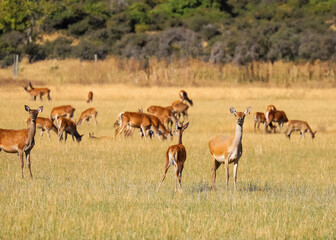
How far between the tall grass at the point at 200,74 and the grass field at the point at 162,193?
58.2 ft

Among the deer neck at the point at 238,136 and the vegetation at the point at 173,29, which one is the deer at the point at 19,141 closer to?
the deer neck at the point at 238,136

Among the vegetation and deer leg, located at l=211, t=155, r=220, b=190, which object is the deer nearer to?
deer leg, located at l=211, t=155, r=220, b=190

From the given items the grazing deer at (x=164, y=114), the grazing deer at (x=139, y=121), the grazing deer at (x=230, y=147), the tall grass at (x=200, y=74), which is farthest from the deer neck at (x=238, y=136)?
the tall grass at (x=200, y=74)

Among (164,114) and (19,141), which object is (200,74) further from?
(19,141)

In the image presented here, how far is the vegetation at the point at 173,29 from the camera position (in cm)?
5288

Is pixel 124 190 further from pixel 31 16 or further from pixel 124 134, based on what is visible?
pixel 31 16

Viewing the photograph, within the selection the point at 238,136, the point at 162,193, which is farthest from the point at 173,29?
the point at 162,193

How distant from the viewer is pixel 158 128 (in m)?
19.0

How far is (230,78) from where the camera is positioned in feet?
135

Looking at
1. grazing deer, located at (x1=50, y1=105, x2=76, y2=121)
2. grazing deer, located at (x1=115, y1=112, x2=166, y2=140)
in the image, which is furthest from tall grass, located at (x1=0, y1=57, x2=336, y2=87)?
grazing deer, located at (x1=115, y1=112, x2=166, y2=140)

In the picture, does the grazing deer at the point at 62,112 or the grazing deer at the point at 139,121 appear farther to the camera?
the grazing deer at the point at 62,112

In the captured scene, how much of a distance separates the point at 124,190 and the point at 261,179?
323 cm

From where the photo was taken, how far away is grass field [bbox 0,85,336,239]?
7.32 meters

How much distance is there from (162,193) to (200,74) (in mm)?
31770
